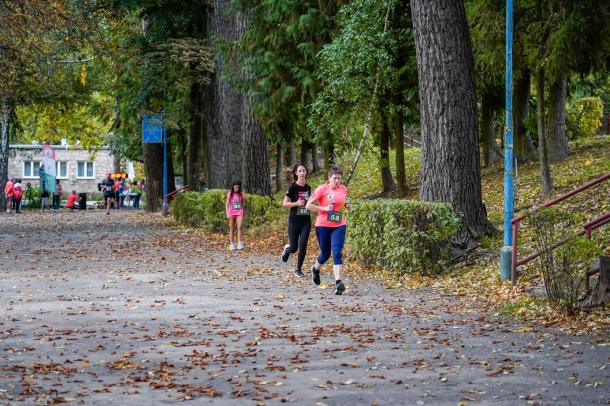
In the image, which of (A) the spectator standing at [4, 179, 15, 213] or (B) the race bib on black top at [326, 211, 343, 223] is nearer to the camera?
(B) the race bib on black top at [326, 211, 343, 223]

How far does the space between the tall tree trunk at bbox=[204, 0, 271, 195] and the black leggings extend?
1235 centimetres

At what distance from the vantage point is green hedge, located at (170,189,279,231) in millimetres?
29297

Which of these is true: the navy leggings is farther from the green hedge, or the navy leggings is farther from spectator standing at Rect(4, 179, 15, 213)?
spectator standing at Rect(4, 179, 15, 213)

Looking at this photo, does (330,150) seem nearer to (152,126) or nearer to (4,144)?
(152,126)

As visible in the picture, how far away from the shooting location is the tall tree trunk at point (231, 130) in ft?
104

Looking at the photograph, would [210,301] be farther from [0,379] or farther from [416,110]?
[416,110]

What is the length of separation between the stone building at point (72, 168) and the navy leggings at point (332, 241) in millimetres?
91189

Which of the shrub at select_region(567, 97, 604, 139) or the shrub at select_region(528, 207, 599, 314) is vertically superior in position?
the shrub at select_region(567, 97, 604, 139)

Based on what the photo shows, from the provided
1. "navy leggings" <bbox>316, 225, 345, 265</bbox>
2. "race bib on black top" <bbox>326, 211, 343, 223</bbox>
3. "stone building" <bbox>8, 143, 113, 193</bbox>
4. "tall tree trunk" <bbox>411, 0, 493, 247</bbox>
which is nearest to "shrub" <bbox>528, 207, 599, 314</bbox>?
"navy leggings" <bbox>316, 225, 345, 265</bbox>

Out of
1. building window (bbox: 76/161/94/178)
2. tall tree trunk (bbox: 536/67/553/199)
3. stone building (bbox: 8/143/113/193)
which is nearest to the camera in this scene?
tall tree trunk (bbox: 536/67/553/199)

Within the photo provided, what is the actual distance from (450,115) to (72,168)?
303ft

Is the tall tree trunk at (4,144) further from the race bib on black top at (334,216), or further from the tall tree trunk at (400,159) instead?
the race bib on black top at (334,216)

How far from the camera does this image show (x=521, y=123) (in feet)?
106

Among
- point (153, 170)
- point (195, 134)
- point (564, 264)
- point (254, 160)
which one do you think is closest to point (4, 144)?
point (153, 170)
